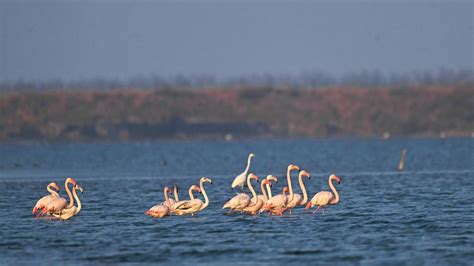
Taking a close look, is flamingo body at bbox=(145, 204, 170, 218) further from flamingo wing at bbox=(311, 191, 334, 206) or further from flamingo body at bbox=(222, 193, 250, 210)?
flamingo wing at bbox=(311, 191, 334, 206)

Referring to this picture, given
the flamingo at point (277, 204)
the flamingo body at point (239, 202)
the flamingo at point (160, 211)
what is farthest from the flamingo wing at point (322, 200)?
the flamingo at point (160, 211)

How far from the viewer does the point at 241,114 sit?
495 ft

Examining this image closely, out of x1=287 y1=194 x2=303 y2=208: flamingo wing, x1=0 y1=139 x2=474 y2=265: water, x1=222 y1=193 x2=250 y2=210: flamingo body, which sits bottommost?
x1=0 y1=139 x2=474 y2=265: water

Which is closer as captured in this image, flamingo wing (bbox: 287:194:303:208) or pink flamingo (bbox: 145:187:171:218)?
pink flamingo (bbox: 145:187:171:218)

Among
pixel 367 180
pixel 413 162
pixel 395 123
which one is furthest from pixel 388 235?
→ pixel 395 123

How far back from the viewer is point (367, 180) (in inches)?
1710

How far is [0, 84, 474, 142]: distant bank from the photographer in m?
143

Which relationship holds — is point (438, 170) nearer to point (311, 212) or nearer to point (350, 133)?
point (311, 212)

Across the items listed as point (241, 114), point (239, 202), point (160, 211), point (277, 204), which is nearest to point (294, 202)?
point (277, 204)

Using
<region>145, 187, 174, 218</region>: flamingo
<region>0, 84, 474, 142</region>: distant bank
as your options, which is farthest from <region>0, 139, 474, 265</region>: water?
<region>0, 84, 474, 142</region>: distant bank

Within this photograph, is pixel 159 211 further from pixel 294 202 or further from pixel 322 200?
pixel 322 200

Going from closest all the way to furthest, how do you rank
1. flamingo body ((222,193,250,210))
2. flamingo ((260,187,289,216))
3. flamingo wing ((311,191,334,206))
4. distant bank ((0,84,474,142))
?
flamingo body ((222,193,250,210))
flamingo ((260,187,289,216))
flamingo wing ((311,191,334,206))
distant bank ((0,84,474,142))

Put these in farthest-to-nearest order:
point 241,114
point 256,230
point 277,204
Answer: point 241,114 < point 277,204 < point 256,230

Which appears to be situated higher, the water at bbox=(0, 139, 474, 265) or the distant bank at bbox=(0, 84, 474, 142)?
the distant bank at bbox=(0, 84, 474, 142)
